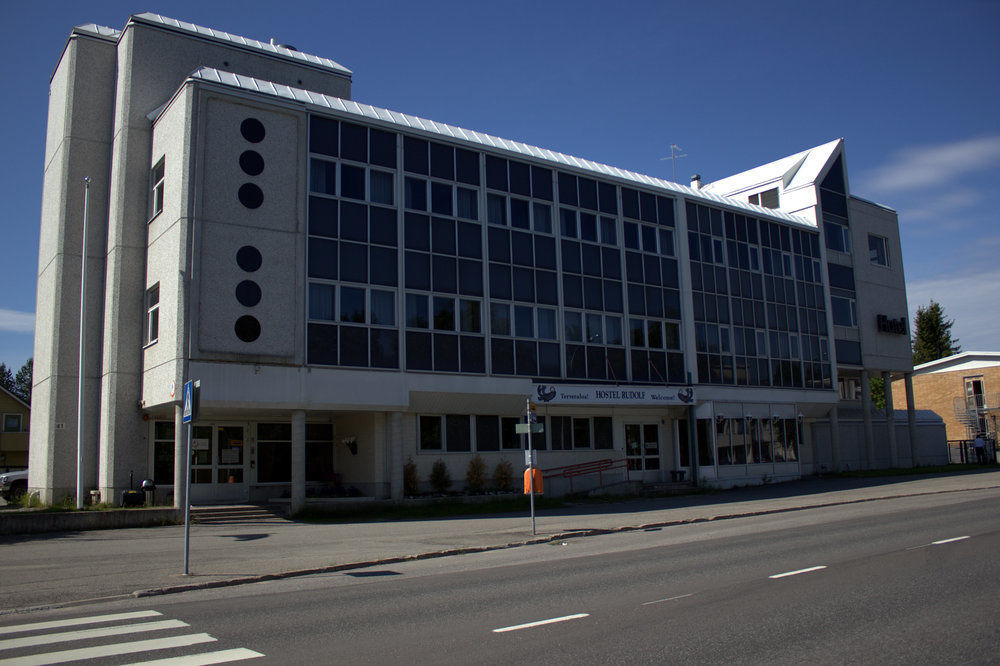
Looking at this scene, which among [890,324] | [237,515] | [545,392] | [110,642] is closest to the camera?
[110,642]

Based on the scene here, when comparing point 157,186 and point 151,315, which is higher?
point 157,186

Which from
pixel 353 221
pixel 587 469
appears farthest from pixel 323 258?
pixel 587 469

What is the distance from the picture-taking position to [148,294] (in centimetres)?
2569

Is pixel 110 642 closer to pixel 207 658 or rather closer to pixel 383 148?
pixel 207 658

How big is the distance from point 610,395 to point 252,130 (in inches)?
613

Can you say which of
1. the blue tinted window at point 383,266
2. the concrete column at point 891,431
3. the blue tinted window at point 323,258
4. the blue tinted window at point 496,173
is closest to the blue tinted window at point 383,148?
the blue tinted window at point 383,266

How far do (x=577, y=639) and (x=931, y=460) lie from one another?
152ft

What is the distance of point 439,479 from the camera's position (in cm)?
2695

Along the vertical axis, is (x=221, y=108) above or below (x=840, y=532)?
above

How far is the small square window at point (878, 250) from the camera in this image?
44219mm

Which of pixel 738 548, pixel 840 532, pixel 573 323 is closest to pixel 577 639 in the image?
pixel 738 548

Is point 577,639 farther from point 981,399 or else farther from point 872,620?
point 981,399

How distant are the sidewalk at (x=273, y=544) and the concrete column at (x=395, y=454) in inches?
131

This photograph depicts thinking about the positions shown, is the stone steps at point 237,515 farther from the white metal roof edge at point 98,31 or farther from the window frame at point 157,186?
the white metal roof edge at point 98,31
